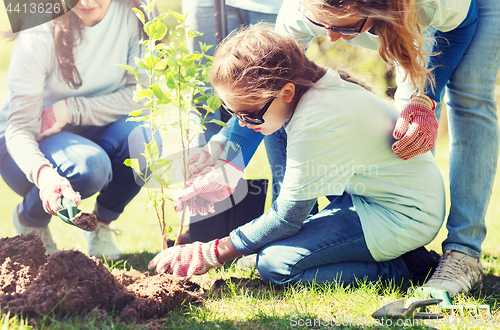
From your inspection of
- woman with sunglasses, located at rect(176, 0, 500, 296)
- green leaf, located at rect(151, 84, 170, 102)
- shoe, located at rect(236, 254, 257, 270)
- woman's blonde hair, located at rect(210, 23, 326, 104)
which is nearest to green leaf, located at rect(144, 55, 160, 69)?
green leaf, located at rect(151, 84, 170, 102)

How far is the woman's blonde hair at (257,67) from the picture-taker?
1.68 metres

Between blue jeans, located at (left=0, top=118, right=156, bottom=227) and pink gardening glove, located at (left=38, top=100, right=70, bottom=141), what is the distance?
0.12 ft

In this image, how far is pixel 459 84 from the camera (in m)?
1.98

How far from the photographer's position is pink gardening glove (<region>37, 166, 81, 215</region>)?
1.99 m

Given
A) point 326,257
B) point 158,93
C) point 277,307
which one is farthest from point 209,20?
point 277,307

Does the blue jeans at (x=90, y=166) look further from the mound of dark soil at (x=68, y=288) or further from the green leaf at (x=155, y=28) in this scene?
the green leaf at (x=155, y=28)

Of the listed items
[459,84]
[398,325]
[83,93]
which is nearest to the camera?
[398,325]

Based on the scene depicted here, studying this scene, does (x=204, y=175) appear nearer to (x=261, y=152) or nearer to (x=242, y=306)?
(x=242, y=306)

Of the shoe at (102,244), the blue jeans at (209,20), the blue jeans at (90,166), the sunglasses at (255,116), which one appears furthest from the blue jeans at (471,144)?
the shoe at (102,244)

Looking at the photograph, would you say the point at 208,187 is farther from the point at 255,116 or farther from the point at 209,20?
the point at 209,20

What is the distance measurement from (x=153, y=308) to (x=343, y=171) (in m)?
0.96

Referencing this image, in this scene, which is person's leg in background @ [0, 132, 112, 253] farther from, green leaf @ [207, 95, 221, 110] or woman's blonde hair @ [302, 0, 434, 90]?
woman's blonde hair @ [302, 0, 434, 90]

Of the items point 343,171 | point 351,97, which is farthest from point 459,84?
point 343,171

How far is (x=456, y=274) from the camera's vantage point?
1885mm
